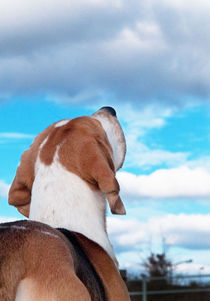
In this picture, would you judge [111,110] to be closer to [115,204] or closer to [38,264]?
[115,204]

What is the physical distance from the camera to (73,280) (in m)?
2.90

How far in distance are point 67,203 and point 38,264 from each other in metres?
1.10

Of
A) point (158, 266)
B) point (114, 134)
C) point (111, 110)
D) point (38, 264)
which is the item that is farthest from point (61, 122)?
point (158, 266)

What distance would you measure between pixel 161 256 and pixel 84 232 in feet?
46.9

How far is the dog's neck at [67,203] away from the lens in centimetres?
393

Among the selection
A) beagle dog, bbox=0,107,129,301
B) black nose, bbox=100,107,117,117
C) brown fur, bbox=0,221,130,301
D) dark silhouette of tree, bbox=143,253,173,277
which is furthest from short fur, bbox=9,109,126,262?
dark silhouette of tree, bbox=143,253,173,277

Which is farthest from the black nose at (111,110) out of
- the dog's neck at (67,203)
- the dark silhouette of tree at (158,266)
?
the dark silhouette of tree at (158,266)

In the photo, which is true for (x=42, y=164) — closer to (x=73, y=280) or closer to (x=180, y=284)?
(x=73, y=280)

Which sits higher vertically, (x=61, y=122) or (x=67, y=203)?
(x=61, y=122)

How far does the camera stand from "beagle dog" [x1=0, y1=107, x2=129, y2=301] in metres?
3.08

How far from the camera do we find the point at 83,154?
13.0ft

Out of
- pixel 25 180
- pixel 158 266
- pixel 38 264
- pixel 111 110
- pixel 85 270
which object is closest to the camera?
pixel 38 264

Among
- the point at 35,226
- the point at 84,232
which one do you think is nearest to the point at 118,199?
the point at 84,232

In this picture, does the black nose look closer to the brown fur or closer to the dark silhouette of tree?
the brown fur
